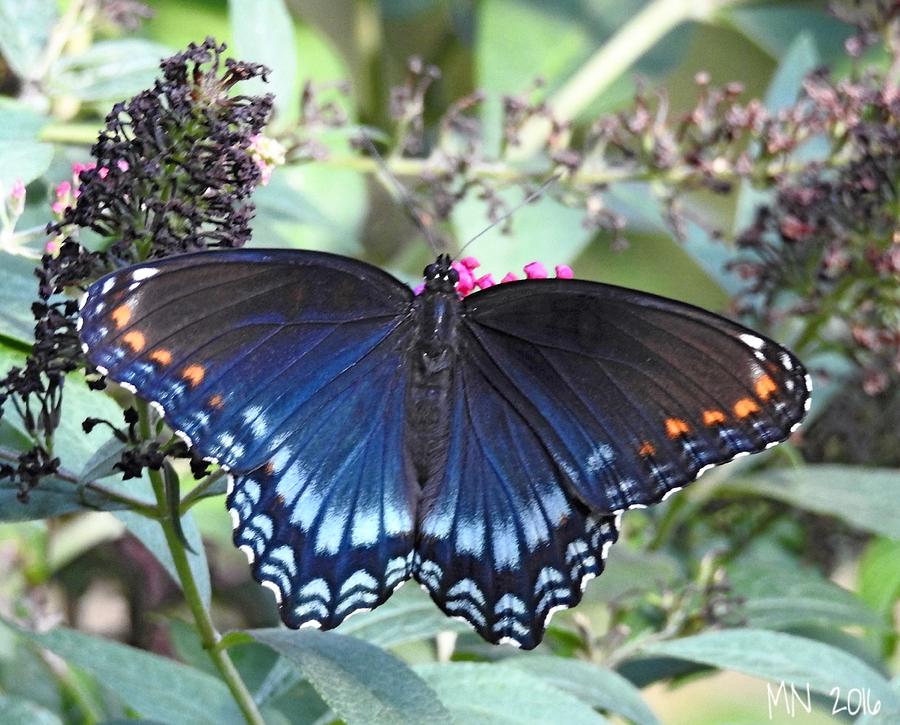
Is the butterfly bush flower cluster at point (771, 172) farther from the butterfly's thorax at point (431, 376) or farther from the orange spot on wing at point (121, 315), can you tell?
the orange spot on wing at point (121, 315)

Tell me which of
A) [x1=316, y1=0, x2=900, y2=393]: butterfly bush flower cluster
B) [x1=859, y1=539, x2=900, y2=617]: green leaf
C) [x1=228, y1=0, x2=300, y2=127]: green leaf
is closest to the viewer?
[x1=228, y1=0, x2=300, y2=127]: green leaf

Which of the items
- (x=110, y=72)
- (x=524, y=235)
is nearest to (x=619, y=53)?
(x=524, y=235)

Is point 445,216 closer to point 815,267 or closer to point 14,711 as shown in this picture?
point 815,267

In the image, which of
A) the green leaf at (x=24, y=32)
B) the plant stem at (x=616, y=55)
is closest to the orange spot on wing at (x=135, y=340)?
the green leaf at (x=24, y=32)

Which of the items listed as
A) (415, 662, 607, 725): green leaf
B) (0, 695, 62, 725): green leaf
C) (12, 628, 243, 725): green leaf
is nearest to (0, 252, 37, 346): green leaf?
(12, 628, 243, 725): green leaf

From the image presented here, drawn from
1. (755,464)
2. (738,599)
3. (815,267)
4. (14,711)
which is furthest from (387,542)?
(755,464)

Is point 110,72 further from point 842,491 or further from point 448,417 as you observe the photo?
point 842,491

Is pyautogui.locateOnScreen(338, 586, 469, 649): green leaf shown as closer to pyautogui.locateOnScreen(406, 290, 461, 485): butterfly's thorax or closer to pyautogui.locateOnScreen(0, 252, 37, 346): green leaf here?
pyautogui.locateOnScreen(406, 290, 461, 485): butterfly's thorax
